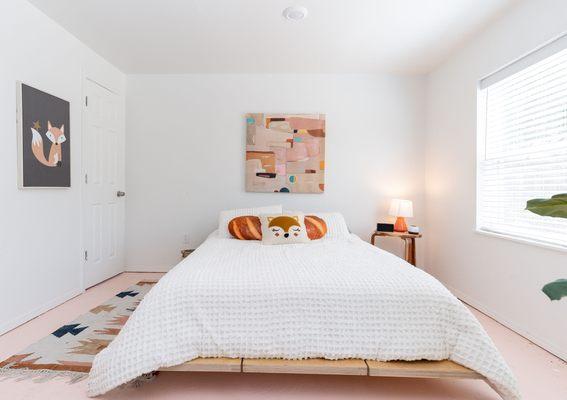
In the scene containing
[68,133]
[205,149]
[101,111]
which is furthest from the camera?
[205,149]

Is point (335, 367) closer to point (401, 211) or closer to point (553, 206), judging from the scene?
point (553, 206)

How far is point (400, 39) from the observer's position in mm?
2715

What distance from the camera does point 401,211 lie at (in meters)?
3.20

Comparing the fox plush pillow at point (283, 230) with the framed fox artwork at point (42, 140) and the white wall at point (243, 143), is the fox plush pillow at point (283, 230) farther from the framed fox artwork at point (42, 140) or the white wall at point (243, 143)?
the framed fox artwork at point (42, 140)

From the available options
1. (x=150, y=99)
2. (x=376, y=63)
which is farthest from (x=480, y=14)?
(x=150, y=99)

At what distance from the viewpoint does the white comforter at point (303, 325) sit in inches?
54.2

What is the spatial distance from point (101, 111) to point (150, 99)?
1.91 feet

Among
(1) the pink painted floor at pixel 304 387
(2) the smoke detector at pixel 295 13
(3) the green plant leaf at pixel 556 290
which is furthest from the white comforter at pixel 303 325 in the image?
(2) the smoke detector at pixel 295 13

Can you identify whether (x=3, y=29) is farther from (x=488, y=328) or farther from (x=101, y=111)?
(x=488, y=328)

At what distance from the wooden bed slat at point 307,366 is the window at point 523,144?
1.57 m

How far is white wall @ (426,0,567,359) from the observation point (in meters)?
1.95

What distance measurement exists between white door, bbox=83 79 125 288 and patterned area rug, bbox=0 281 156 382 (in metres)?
0.76

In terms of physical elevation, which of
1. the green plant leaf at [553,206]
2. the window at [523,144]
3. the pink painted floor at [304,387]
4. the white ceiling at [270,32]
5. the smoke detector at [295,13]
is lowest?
the pink painted floor at [304,387]

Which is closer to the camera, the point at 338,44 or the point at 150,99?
the point at 338,44
